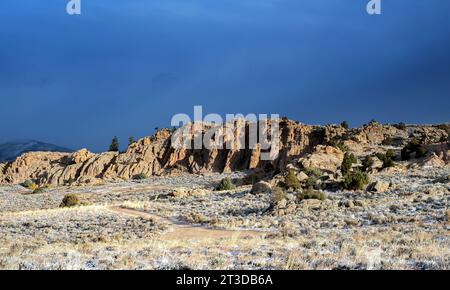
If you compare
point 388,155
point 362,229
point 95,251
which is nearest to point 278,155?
point 388,155

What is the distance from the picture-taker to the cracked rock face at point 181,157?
71.9 meters

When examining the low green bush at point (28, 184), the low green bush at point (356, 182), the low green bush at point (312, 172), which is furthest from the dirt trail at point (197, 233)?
the low green bush at point (28, 184)

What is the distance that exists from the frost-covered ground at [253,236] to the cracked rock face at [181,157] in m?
35.4

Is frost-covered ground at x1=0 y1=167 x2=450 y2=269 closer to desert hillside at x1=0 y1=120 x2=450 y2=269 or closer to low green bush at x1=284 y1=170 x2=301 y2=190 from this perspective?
desert hillside at x1=0 y1=120 x2=450 y2=269

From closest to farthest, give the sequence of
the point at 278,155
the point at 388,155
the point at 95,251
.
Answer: the point at 95,251 < the point at 388,155 < the point at 278,155

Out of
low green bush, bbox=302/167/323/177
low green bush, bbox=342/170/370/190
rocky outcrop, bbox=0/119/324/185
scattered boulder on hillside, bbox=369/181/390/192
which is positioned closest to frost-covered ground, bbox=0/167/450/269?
scattered boulder on hillside, bbox=369/181/390/192

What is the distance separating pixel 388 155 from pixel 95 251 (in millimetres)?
41966

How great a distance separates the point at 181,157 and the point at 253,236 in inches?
2599

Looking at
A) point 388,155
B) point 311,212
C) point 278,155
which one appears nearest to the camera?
point 311,212

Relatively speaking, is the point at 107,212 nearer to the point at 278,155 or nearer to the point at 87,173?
the point at 278,155

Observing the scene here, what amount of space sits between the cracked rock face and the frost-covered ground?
116ft

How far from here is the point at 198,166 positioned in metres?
79.8

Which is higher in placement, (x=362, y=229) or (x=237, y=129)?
(x=237, y=129)
